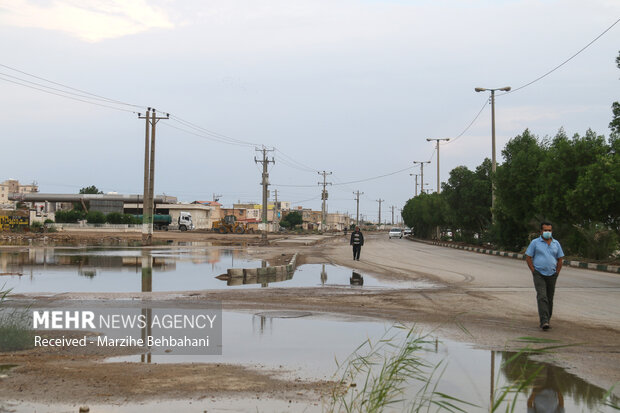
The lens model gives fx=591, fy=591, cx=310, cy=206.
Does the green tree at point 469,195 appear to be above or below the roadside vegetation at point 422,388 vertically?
above

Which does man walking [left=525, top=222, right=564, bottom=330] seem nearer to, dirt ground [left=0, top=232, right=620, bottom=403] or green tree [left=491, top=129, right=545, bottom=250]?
dirt ground [left=0, top=232, right=620, bottom=403]

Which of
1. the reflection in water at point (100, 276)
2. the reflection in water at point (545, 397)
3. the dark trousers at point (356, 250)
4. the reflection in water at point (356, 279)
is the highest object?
the dark trousers at point (356, 250)

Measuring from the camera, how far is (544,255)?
33.0 ft

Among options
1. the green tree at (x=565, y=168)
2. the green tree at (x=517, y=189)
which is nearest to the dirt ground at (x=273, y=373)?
the green tree at (x=565, y=168)

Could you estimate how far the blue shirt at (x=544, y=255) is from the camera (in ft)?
32.7

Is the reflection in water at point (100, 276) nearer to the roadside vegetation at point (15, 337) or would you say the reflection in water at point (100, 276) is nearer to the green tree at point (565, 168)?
the roadside vegetation at point (15, 337)

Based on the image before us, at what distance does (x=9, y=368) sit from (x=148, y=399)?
2176 mm

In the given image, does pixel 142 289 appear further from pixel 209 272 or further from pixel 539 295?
pixel 539 295

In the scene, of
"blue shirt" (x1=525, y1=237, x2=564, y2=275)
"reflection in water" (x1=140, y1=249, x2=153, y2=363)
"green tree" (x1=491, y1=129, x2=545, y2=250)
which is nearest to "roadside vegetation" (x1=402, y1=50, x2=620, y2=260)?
"green tree" (x1=491, y1=129, x2=545, y2=250)

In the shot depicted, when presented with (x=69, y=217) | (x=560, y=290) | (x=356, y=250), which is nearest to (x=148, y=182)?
(x=356, y=250)

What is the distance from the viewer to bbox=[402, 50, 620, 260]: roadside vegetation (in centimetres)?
2456

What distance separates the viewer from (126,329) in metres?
9.23

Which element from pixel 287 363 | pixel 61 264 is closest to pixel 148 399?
pixel 287 363

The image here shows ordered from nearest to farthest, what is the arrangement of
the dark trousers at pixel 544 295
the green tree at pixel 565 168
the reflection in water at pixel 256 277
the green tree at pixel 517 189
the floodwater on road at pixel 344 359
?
the floodwater on road at pixel 344 359 → the dark trousers at pixel 544 295 → the reflection in water at pixel 256 277 → the green tree at pixel 565 168 → the green tree at pixel 517 189
